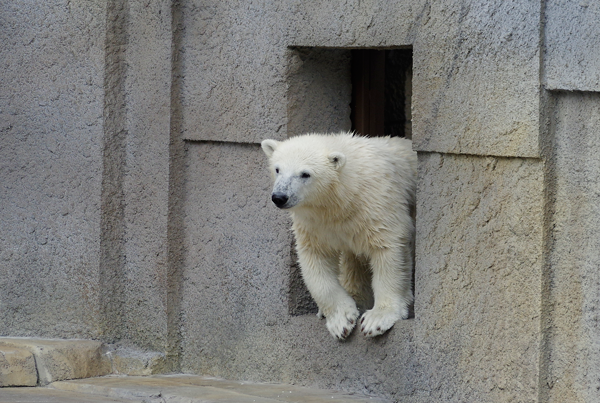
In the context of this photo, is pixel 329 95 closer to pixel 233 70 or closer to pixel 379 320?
pixel 233 70

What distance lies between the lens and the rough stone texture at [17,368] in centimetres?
451

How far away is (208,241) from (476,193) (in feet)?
5.29

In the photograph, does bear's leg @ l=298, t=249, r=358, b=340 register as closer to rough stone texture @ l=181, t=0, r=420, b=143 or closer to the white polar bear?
the white polar bear

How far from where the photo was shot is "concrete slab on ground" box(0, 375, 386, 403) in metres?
4.13

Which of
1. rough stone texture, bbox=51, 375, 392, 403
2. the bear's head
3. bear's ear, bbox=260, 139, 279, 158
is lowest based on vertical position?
rough stone texture, bbox=51, 375, 392, 403

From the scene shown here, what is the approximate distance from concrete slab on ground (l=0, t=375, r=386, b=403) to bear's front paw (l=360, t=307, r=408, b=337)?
12.2 inches

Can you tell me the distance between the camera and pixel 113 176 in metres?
4.89

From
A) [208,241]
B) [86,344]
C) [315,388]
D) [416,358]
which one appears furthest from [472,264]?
[86,344]

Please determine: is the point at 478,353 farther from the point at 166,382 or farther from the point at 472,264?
the point at 166,382

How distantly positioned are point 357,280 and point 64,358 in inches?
61.2

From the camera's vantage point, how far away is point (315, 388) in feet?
14.4

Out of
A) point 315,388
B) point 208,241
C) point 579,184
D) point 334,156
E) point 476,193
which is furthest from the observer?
point 208,241

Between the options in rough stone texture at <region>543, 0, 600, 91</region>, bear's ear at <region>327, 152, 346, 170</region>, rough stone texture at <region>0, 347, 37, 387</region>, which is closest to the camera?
rough stone texture at <region>543, 0, 600, 91</region>

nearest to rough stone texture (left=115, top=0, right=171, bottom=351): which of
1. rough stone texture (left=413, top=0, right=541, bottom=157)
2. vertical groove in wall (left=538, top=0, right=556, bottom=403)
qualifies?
rough stone texture (left=413, top=0, right=541, bottom=157)
